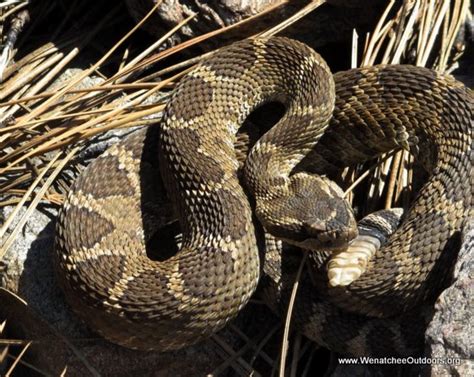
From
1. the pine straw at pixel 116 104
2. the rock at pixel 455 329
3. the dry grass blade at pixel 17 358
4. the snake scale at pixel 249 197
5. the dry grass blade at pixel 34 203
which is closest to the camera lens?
the rock at pixel 455 329

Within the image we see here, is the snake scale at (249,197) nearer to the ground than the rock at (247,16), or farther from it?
nearer to the ground

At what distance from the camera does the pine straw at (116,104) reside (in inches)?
206

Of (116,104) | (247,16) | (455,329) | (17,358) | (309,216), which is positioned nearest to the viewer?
(455,329)

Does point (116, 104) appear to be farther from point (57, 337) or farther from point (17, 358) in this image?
point (17, 358)

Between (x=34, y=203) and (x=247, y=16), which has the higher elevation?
(x=247, y=16)

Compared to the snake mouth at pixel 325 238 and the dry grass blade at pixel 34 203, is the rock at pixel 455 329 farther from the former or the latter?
the dry grass blade at pixel 34 203

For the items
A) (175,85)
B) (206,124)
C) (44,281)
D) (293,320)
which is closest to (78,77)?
(175,85)

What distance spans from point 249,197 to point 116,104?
4.35ft

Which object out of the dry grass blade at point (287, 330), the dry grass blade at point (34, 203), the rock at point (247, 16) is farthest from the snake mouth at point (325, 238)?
the rock at point (247, 16)

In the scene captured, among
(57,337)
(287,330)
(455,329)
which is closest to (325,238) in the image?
(287,330)

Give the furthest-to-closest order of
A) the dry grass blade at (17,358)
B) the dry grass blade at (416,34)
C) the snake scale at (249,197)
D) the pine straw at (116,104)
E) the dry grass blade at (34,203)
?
1. the dry grass blade at (416,34)
2. the pine straw at (116,104)
3. the dry grass blade at (34,203)
4. the dry grass blade at (17,358)
5. the snake scale at (249,197)

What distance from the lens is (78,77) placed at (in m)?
5.82

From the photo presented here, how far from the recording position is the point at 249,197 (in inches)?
197

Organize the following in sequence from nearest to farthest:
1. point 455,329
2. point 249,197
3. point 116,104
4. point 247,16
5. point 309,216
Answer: point 455,329
point 309,216
point 249,197
point 116,104
point 247,16
